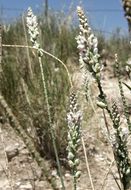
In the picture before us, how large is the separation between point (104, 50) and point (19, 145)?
13.6 ft

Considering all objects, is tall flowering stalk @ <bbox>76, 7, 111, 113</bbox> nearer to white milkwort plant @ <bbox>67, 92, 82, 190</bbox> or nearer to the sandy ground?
white milkwort plant @ <bbox>67, 92, 82, 190</bbox>

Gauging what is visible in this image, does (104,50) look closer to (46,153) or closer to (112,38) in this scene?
(112,38)

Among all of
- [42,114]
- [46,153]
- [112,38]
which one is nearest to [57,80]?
[42,114]

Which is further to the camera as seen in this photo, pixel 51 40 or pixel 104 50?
pixel 104 50

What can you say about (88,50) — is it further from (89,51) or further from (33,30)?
(33,30)

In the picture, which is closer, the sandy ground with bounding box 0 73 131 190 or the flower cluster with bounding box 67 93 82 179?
the flower cluster with bounding box 67 93 82 179

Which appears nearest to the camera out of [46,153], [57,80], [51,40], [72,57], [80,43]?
[80,43]

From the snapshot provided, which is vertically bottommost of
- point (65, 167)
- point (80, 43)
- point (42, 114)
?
point (65, 167)

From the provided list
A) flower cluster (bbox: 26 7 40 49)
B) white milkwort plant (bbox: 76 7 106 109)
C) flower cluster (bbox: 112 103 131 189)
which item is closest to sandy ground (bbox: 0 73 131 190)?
flower cluster (bbox: 26 7 40 49)

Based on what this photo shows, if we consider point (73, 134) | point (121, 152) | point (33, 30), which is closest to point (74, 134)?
point (73, 134)

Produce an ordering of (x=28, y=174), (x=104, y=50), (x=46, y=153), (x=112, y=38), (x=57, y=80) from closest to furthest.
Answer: (x=28, y=174) → (x=46, y=153) → (x=57, y=80) → (x=104, y=50) → (x=112, y=38)

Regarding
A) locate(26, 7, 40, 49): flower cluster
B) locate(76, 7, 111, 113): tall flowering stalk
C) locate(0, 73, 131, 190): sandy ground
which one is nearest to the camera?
locate(76, 7, 111, 113): tall flowering stalk

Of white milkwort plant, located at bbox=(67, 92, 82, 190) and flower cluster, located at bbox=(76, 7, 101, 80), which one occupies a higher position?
flower cluster, located at bbox=(76, 7, 101, 80)

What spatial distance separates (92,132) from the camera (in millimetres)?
3980
